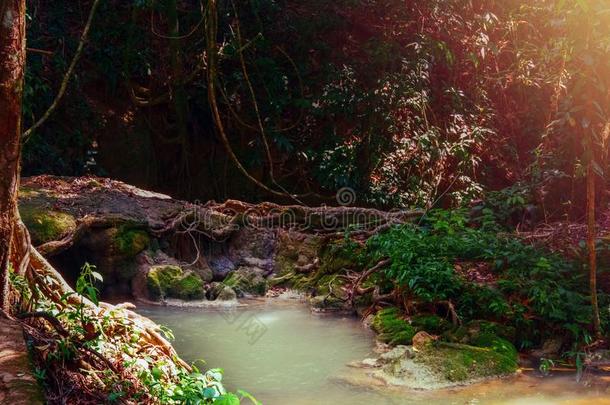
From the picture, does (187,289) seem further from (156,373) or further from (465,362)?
(156,373)

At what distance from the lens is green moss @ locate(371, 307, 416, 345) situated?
563 centimetres

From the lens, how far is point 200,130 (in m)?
10.6

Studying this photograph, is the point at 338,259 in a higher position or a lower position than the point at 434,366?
higher

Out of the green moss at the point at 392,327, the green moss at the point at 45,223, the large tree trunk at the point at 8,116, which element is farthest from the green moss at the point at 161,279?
the large tree trunk at the point at 8,116

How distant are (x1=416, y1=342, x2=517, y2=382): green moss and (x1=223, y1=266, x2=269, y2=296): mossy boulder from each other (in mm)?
2987

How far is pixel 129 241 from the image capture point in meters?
7.36

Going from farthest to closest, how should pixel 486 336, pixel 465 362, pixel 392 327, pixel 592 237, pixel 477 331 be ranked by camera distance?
pixel 392 327 → pixel 477 331 → pixel 486 336 → pixel 592 237 → pixel 465 362

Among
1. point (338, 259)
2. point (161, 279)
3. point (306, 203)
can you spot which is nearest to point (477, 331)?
point (338, 259)

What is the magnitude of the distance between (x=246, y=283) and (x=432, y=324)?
259cm

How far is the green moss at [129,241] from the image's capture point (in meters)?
7.30

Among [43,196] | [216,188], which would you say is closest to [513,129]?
[216,188]

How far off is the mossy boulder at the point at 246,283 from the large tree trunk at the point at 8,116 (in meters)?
4.47

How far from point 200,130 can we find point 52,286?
7081 mm

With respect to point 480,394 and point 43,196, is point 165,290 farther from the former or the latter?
point 480,394
